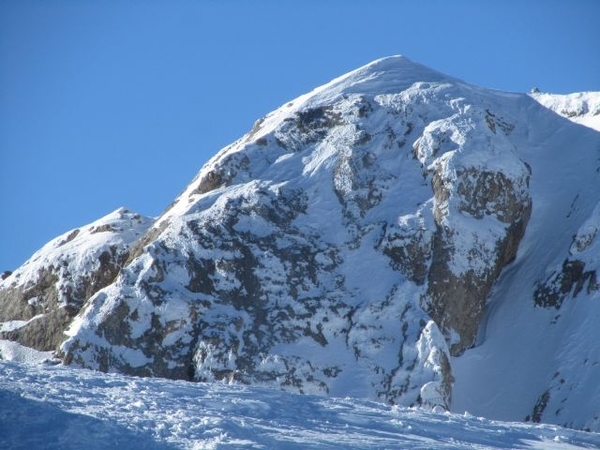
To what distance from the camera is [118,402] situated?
86.9ft

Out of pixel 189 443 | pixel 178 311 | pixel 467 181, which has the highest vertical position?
pixel 467 181

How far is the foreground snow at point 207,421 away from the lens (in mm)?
23719

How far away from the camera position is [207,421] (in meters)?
25.2

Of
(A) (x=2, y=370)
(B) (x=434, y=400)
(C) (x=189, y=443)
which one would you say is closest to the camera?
(C) (x=189, y=443)

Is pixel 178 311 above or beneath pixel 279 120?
beneath

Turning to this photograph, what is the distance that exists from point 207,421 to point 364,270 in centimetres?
3131

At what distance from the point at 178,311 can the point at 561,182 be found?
76.6 ft

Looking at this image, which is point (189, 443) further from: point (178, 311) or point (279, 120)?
point (279, 120)

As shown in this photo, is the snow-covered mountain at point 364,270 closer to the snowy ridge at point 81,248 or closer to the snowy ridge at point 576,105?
the snowy ridge at point 81,248

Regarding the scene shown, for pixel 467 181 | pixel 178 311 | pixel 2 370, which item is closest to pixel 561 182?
pixel 467 181

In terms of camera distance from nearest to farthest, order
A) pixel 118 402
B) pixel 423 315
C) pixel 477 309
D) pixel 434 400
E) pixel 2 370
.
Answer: pixel 118 402 → pixel 2 370 → pixel 434 400 → pixel 423 315 → pixel 477 309

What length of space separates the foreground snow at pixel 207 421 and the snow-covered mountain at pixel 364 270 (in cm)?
2030

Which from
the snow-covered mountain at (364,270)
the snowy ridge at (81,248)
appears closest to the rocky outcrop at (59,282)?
→ the snowy ridge at (81,248)

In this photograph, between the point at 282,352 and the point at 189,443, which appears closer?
the point at 189,443
